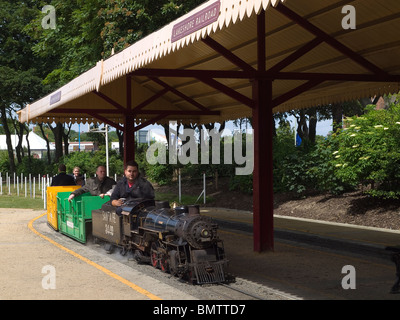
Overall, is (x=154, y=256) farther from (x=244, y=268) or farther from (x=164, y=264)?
(x=244, y=268)

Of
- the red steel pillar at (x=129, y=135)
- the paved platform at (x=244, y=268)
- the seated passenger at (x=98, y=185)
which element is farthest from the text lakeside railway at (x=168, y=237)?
the red steel pillar at (x=129, y=135)

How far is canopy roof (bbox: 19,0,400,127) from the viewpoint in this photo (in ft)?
34.8

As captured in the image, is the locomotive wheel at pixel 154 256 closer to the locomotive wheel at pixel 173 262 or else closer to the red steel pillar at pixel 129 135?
the locomotive wheel at pixel 173 262

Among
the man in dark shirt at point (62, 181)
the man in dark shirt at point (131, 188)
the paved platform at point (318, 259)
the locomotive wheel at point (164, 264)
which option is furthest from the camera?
the man in dark shirt at point (62, 181)

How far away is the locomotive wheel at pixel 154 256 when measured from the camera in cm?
1086

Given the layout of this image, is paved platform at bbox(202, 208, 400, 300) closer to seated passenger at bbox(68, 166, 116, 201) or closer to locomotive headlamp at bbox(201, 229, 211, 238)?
locomotive headlamp at bbox(201, 229, 211, 238)

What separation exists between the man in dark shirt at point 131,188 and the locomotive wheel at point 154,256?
60.4 inches

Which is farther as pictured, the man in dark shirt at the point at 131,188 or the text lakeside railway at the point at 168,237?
the man in dark shirt at the point at 131,188

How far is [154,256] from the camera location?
432 inches

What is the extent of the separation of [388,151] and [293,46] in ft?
15.2

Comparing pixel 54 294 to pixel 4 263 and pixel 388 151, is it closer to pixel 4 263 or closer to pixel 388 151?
pixel 4 263

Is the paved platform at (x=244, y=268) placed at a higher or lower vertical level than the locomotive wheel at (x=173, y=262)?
lower

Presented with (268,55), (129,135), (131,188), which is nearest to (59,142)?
(129,135)

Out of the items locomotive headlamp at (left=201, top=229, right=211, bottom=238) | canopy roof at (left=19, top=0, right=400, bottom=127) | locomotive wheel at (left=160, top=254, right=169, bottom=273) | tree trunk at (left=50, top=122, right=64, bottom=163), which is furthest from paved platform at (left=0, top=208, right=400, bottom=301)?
tree trunk at (left=50, top=122, right=64, bottom=163)
